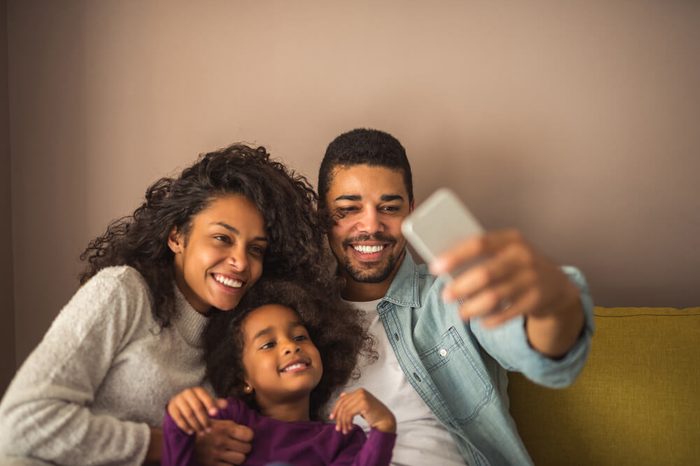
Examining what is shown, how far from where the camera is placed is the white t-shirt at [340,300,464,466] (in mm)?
1363

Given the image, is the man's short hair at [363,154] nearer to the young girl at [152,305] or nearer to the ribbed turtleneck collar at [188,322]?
the young girl at [152,305]

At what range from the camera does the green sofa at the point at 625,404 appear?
1.49 meters

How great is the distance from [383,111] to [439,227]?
1.20 meters

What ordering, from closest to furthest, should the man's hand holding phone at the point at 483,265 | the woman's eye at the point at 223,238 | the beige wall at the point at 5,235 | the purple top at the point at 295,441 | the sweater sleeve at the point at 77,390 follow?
the man's hand holding phone at the point at 483,265 → the sweater sleeve at the point at 77,390 → the purple top at the point at 295,441 → the woman's eye at the point at 223,238 → the beige wall at the point at 5,235

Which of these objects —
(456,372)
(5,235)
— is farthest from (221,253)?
(5,235)

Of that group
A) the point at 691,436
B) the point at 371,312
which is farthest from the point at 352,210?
the point at 691,436

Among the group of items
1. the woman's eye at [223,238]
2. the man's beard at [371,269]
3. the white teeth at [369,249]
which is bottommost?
the man's beard at [371,269]

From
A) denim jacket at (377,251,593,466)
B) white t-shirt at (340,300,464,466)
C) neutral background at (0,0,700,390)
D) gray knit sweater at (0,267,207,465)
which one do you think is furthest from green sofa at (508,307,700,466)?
gray knit sweater at (0,267,207,465)

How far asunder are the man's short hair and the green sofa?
0.65 metres

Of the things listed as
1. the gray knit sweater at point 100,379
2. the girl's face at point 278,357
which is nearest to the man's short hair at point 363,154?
the girl's face at point 278,357

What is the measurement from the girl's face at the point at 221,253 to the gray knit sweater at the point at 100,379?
86 millimetres

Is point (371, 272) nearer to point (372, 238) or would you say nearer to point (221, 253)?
point (372, 238)

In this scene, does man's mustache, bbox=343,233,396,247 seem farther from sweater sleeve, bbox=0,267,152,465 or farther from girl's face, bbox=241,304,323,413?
sweater sleeve, bbox=0,267,152,465

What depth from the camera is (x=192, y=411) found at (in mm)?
1085
